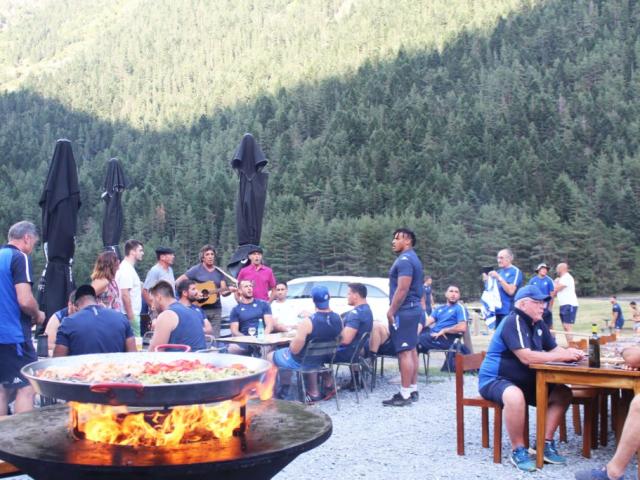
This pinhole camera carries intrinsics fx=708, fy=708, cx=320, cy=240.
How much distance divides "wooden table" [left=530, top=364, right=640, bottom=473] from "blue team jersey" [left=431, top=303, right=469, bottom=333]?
4449 mm

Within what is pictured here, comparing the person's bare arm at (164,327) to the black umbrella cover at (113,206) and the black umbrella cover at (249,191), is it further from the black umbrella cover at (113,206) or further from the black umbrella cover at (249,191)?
the black umbrella cover at (113,206)

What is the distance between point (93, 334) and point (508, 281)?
21.9 feet

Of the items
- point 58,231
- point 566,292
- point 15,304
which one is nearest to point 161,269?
point 58,231

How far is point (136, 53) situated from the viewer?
157000 mm

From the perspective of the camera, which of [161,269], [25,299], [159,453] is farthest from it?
[161,269]

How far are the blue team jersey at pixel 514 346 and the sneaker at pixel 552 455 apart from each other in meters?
0.50

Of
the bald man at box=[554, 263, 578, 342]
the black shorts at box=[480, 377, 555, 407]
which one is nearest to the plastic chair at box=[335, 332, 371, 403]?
the black shorts at box=[480, 377, 555, 407]

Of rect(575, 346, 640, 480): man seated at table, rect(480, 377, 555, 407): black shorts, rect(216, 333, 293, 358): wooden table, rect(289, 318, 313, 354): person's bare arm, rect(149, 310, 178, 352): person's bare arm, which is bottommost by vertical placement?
rect(575, 346, 640, 480): man seated at table

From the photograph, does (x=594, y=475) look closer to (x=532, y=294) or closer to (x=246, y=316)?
(x=532, y=294)

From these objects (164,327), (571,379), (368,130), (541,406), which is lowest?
(541,406)

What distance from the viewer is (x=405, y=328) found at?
7.66m

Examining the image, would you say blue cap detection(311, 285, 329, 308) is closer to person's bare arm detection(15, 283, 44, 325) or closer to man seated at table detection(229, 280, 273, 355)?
man seated at table detection(229, 280, 273, 355)

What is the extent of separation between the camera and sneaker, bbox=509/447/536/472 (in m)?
5.24

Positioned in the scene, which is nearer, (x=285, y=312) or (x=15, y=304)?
(x=15, y=304)
